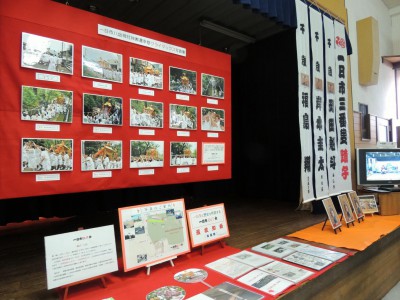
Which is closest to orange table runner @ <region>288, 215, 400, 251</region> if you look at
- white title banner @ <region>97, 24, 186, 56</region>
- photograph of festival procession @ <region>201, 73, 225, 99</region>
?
photograph of festival procession @ <region>201, 73, 225, 99</region>

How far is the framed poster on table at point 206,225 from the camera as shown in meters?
1.88

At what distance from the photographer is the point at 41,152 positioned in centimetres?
174

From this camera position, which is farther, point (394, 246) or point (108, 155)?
point (394, 246)

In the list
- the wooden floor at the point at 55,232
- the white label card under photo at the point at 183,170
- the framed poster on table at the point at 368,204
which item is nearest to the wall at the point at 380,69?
the framed poster on table at the point at 368,204

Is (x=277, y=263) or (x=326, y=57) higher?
(x=326, y=57)

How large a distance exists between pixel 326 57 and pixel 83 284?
11.4 ft

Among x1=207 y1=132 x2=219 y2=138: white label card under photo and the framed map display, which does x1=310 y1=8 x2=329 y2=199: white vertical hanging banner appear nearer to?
x1=207 y1=132 x2=219 y2=138: white label card under photo

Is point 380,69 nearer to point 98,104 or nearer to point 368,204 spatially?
A: point 368,204

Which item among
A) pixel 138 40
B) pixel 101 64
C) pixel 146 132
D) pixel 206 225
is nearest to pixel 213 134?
pixel 146 132

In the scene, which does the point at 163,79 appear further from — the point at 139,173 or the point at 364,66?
the point at 364,66

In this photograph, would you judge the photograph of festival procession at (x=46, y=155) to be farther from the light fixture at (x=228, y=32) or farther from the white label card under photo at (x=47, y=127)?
the light fixture at (x=228, y=32)

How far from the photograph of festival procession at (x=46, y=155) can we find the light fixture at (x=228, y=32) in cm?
Result: 296

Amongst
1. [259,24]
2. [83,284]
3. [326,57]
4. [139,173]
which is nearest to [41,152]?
[139,173]

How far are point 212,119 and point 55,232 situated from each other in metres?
2.04
